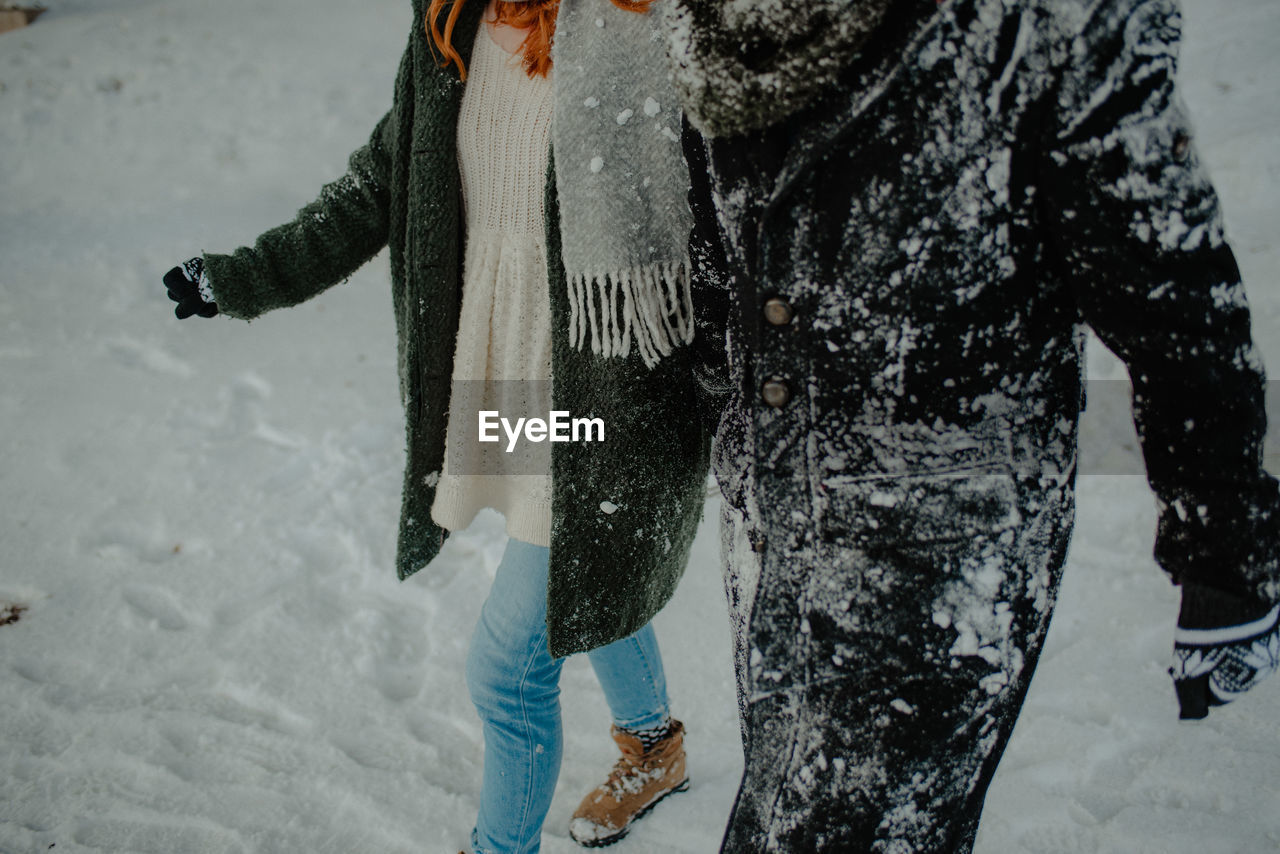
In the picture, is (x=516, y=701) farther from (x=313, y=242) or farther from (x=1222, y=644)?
(x=1222, y=644)

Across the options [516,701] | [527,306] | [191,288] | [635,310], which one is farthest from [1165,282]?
[191,288]

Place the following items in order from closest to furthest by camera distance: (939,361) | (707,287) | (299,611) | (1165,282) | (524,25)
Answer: (1165,282), (939,361), (707,287), (524,25), (299,611)

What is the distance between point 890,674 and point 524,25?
3.86ft

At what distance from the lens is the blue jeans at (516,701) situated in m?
1.53

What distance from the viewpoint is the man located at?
0.84m

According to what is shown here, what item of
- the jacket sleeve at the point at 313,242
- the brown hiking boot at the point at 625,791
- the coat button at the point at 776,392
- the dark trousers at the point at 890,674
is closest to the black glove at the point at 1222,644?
the dark trousers at the point at 890,674

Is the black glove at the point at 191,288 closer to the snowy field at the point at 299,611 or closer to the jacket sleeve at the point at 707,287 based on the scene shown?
the jacket sleeve at the point at 707,287

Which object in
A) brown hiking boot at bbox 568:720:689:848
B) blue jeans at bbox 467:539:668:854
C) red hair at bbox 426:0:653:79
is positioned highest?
red hair at bbox 426:0:653:79

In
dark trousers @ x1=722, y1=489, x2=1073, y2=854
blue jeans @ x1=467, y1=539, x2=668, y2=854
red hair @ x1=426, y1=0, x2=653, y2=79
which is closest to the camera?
dark trousers @ x1=722, y1=489, x2=1073, y2=854

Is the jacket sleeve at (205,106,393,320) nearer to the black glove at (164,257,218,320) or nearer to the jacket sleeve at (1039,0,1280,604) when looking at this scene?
the black glove at (164,257,218,320)

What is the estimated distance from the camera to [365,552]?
9.49 ft

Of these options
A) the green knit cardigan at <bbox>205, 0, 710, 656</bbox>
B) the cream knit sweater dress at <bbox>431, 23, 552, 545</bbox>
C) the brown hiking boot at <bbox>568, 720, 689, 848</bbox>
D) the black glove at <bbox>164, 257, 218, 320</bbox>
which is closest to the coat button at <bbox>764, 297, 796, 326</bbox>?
the green knit cardigan at <bbox>205, 0, 710, 656</bbox>

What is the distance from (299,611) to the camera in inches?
104

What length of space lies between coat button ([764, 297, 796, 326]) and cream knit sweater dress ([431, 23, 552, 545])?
53 cm
